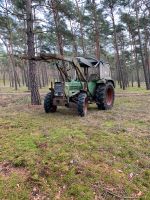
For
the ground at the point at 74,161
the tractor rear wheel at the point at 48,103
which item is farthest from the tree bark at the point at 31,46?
the ground at the point at 74,161

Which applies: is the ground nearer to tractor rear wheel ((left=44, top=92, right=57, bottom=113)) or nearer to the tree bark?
tractor rear wheel ((left=44, top=92, right=57, bottom=113))

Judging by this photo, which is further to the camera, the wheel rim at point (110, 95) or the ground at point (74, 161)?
the wheel rim at point (110, 95)

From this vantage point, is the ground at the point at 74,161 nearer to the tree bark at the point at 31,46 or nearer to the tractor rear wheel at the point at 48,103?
A: the tractor rear wheel at the point at 48,103

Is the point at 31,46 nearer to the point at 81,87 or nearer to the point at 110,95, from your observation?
the point at 81,87

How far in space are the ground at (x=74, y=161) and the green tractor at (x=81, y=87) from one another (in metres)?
1.65

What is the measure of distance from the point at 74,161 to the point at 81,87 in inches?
196

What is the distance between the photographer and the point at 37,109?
9.80 metres

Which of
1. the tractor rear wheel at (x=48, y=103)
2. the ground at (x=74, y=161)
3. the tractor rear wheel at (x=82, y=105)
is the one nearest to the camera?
the ground at (x=74, y=161)

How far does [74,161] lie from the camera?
4488 mm

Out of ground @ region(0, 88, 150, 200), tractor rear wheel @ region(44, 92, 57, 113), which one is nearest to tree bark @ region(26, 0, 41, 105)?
tractor rear wheel @ region(44, 92, 57, 113)

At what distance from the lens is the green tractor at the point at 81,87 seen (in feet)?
28.2

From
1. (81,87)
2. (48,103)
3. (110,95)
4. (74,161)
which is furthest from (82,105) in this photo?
(74,161)

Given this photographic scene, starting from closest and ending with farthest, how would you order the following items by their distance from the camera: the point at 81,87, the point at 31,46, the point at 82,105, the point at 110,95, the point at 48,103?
the point at 82,105, the point at 48,103, the point at 81,87, the point at 31,46, the point at 110,95

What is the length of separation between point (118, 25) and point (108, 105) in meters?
18.0
